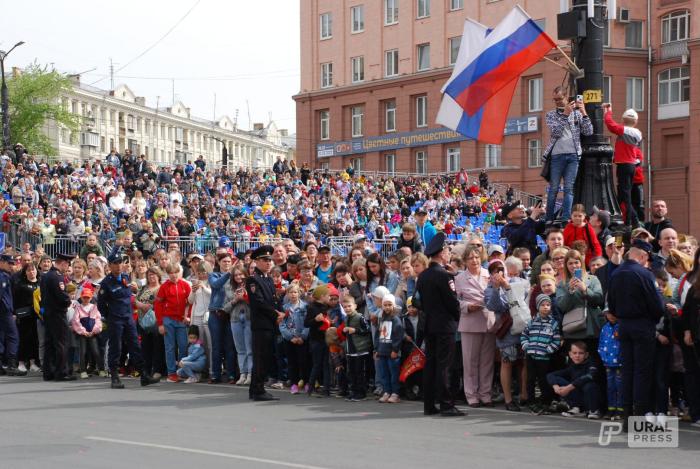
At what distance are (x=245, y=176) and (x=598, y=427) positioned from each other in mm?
31557

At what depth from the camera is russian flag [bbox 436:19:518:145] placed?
50.9 feet

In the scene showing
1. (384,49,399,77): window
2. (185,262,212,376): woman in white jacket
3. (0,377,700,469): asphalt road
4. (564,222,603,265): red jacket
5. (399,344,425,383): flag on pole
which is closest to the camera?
(0,377,700,469): asphalt road

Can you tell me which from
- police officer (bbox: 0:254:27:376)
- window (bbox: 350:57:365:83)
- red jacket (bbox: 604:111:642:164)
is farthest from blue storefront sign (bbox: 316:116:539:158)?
police officer (bbox: 0:254:27:376)

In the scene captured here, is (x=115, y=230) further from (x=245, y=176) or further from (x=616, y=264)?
(x=616, y=264)

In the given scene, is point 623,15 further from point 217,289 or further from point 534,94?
point 217,289

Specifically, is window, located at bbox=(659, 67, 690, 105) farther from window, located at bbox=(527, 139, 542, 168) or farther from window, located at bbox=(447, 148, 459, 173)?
window, located at bbox=(447, 148, 459, 173)

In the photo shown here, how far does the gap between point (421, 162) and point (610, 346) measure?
51.5m

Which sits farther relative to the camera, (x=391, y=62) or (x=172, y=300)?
(x=391, y=62)

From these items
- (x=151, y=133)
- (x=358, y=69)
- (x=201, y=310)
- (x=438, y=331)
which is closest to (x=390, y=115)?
(x=358, y=69)

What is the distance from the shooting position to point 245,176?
41.6 meters

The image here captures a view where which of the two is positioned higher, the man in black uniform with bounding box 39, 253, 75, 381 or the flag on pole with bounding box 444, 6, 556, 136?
the flag on pole with bounding box 444, 6, 556, 136

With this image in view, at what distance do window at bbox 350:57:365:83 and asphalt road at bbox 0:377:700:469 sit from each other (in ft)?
173

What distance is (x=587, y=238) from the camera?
14.0 meters

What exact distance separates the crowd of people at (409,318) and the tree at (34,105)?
213ft
